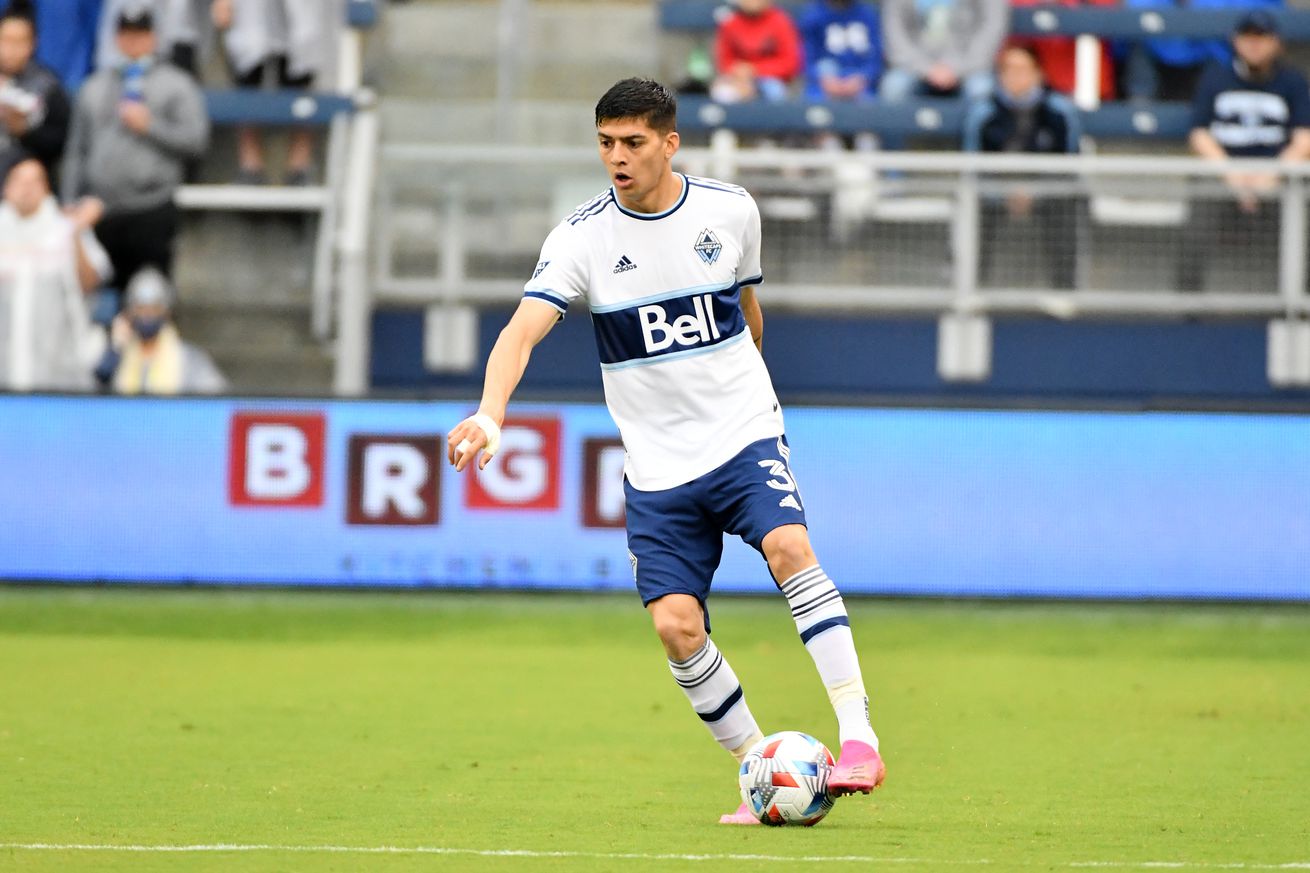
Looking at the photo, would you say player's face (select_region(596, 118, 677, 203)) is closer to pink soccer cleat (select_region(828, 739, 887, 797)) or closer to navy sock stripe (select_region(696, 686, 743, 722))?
navy sock stripe (select_region(696, 686, 743, 722))

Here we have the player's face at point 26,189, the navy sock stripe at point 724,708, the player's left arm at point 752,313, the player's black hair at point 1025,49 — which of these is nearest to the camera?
the navy sock stripe at point 724,708

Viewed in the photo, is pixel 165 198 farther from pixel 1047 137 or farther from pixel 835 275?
pixel 1047 137

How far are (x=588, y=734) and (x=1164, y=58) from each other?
10528 mm

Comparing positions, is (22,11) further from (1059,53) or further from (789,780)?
(789,780)

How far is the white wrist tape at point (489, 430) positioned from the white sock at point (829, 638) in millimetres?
1143

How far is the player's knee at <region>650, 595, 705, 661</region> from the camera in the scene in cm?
654

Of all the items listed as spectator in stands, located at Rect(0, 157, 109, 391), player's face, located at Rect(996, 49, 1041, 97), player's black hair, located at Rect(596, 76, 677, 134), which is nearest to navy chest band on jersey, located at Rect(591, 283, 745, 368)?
player's black hair, located at Rect(596, 76, 677, 134)

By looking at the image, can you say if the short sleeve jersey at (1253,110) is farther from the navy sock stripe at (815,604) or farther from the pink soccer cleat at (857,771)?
the pink soccer cleat at (857,771)

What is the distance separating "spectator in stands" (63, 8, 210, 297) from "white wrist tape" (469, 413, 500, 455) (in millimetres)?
10220

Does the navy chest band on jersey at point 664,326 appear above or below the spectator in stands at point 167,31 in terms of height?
below

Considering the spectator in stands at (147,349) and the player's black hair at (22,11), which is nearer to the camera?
the spectator in stands at (147,349)

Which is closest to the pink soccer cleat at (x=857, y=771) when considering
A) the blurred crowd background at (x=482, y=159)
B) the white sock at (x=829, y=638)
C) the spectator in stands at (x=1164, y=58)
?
the white sock at (x=829, y=638)

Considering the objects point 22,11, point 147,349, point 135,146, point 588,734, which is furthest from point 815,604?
point 22,11

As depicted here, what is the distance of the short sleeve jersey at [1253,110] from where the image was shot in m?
15.6
